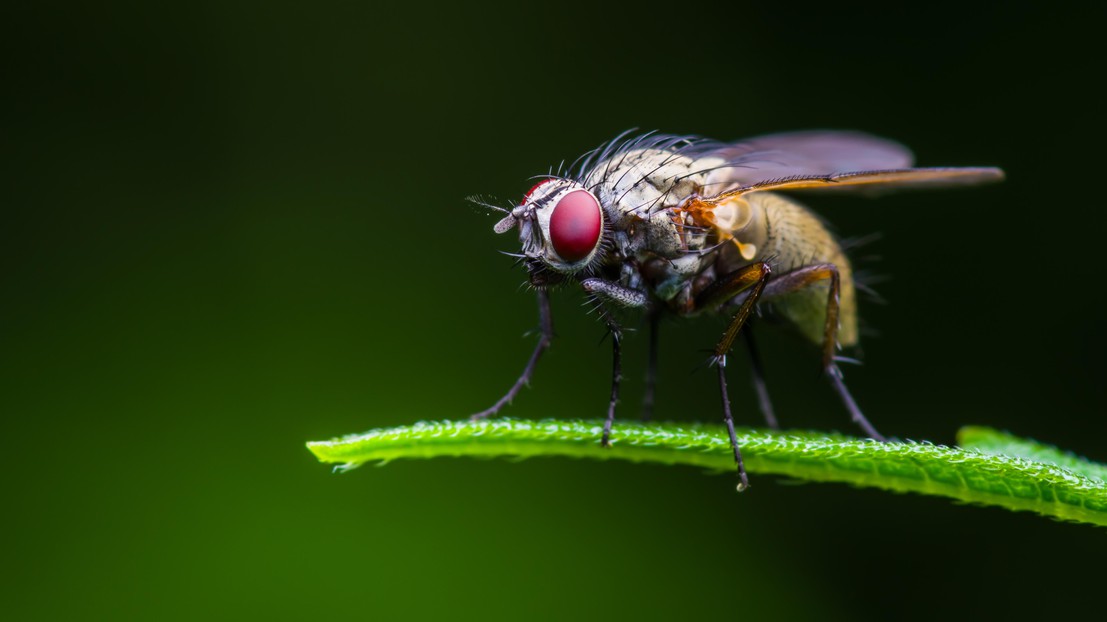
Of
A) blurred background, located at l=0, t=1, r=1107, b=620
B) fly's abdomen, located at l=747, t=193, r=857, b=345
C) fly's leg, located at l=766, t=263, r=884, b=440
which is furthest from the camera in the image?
blurred background, located at l=0, t=1, r=1107, b=620

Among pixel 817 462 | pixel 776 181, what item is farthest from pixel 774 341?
pixel 817 462

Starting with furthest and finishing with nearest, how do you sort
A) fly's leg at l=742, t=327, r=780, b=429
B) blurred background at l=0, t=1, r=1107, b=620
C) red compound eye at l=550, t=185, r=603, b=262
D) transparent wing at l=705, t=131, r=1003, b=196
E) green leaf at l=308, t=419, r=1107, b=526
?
blurred background at l=0, t=1, r=1107, b=620
fly's leg at l=742, t=327, r=780, b=429
transparent wing at l=705, t=131, r=1003, b=196
red compound eye at l=550, t=185, r=603, b=262
green leaf at l=308, t=419, r=1107, b=526

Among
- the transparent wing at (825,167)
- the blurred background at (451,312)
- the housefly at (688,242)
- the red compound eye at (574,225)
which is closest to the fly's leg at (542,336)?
the housefly at (688,242)

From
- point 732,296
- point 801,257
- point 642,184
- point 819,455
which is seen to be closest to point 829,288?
point 801,257

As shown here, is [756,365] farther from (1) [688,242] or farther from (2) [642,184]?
(2) [642,184]

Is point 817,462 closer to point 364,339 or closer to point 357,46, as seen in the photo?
point 364,339

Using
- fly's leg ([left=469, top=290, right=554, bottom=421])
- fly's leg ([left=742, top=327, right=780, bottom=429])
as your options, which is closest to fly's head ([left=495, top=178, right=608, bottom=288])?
fly's leg ([left=469, top=290, right=554, bottom=421])

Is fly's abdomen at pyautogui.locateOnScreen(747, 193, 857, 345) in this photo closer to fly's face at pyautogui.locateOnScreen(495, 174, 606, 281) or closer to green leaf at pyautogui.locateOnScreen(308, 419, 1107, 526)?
fly's face at pyautogui.locateOnScreen(495, 174, 606, 281)

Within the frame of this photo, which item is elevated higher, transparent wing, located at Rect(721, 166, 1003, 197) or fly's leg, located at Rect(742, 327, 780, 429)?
transparent wing, located at Rect(721, 166, 1003, 197)
